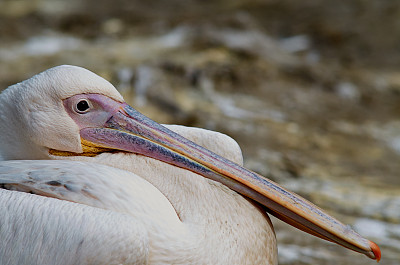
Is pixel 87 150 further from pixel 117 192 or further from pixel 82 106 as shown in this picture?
pixel 117 192

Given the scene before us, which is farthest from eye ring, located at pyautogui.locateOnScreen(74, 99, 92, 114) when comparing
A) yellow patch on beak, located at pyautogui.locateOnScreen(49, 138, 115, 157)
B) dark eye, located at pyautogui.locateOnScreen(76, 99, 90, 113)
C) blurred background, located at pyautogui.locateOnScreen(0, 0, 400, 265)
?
blurred background, located at pyautogui.locateOnScreen(0, 0, 400, 265)

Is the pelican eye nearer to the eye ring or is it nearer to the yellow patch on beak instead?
the eye ring

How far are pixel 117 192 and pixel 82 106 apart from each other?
0.48 metres

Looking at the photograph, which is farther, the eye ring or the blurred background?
the blurred background

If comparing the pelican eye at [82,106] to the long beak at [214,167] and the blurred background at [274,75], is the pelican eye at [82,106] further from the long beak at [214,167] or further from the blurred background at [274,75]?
the blurred background at [274,75]

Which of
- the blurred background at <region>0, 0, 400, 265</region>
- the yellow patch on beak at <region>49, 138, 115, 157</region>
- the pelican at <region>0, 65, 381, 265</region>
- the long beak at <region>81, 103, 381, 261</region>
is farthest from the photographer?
the blurred background at <region>0, 0, 400, 265</region>

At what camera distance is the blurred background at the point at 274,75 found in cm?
522

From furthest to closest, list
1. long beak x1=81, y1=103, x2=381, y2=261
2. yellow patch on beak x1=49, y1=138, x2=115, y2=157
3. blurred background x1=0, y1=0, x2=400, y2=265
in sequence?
1. blurred background x1=0, y1=0, x2=400, y2=265
2. yellow patch on beak x1=49, y1=138, x2=115, y2=157
3. long beak x1=81, y1=103, x2=381, y2=261

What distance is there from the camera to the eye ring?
9.17 feet

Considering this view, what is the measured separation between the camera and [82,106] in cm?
281

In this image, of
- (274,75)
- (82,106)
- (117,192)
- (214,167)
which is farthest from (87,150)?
(274,75)

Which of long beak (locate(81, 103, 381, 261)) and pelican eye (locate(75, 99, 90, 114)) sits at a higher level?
long beak (locate(81, 103, 381, 261))

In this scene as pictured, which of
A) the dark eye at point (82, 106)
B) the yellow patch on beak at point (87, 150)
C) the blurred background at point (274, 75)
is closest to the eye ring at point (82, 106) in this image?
the dark eye at point (82, 106)

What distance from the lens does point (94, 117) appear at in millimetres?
2852
